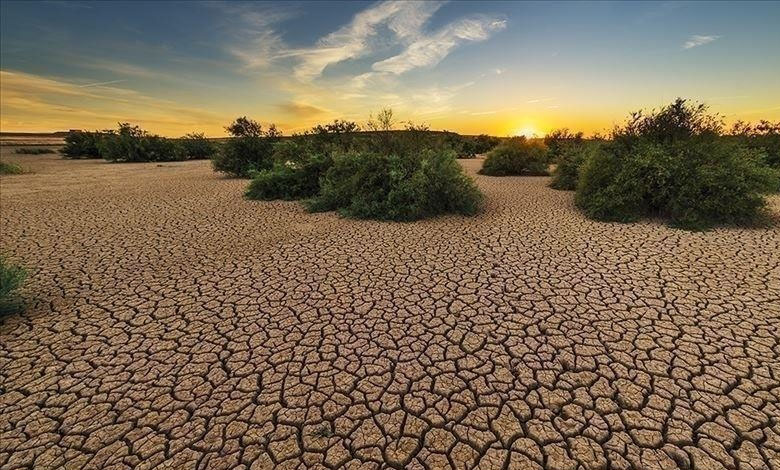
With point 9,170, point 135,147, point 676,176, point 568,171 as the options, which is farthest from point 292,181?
point 135,147

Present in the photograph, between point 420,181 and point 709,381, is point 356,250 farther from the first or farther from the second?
point 709,381

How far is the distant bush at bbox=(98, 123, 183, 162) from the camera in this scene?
24.5 m

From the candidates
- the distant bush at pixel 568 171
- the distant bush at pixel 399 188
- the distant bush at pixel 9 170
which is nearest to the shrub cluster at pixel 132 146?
the distant bush at pixel 9 170

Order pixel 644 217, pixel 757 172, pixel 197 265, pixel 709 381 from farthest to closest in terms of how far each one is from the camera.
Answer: pixel 644 217, pixel 757 172, pixel 197 265, pixel 709 381

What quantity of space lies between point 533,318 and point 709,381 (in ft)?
4.71

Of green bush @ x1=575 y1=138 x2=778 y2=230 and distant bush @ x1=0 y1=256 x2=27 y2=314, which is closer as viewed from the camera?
distant bush @ x1=0 y1=256 x2=27 y2=314

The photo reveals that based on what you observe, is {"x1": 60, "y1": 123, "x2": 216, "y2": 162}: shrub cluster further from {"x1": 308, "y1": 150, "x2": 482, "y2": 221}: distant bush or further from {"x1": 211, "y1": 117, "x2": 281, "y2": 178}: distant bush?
{"x1": 308, "y1": 150, "x2": 482, "y2": 221}: distant bush

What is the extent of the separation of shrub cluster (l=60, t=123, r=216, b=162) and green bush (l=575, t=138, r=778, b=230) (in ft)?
73.7

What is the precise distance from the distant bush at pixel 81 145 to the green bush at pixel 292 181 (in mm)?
26479

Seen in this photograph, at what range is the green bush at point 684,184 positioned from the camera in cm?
707

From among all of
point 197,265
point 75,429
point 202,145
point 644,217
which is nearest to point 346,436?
point 75,429

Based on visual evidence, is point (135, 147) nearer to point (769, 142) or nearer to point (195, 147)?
point (195, 147)

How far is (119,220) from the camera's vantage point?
8250 millimetres

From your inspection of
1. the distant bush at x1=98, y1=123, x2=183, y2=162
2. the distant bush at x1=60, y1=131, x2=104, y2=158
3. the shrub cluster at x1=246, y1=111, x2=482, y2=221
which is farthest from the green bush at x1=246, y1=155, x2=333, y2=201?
the distant bush at x1=60, y1=131, x2=104, y2=158
